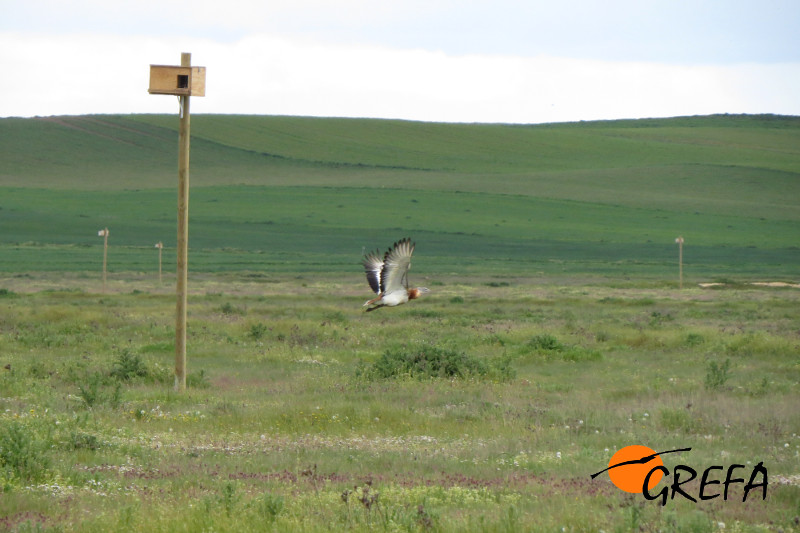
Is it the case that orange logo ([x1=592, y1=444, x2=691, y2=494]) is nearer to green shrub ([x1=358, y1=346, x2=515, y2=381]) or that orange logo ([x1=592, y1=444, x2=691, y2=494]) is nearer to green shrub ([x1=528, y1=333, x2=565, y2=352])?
green shrub ([x1=358, y1=346, x2=515, y2=381])

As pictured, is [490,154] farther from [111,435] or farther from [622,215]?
[111,435]

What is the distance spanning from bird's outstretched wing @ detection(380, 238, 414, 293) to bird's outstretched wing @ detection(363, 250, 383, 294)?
196mm

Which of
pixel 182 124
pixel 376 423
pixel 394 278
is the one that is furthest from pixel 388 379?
pixel 182 124

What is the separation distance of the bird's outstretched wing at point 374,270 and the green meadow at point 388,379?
1.57 metres

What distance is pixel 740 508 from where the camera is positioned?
714 centimetres

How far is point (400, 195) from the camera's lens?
292 feet

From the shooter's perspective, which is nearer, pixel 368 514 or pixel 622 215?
pixel 368 514

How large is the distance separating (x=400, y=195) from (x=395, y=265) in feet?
244

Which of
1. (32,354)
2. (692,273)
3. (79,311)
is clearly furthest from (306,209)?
(32,354)

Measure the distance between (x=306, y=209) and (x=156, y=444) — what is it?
72771 millimetres

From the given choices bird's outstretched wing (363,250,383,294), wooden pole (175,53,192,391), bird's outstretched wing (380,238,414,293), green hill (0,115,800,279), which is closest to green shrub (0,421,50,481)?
wooden pole (175,53,192,391)

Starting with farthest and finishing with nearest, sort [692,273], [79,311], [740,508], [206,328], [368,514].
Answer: [692,273], [79,311], [206,328], [740,508], [368,514]

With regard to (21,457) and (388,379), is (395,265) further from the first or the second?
(21,457)

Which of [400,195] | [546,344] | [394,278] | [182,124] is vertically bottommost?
[546,344]
